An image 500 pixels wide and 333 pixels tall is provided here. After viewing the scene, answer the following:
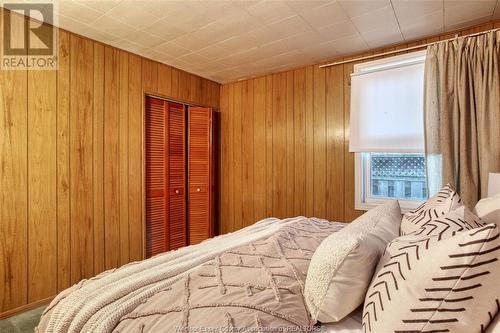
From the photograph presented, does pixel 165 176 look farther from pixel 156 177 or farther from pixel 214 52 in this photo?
pixel 214 52

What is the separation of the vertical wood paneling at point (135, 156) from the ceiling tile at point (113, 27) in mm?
444

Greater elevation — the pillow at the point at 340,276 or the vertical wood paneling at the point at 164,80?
the vertical wood paneling at the point at 164,80

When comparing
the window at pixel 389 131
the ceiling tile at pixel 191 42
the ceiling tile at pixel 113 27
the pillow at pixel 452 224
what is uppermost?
the ceiling tile at pixel 191 42

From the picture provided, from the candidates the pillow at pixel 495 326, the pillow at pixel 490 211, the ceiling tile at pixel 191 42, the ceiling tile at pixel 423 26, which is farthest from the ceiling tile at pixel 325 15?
the pillow at pixel 495 326

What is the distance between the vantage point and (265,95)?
145 inches

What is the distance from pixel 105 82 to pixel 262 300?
2.66m

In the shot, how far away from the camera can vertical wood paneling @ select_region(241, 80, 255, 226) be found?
3816mm

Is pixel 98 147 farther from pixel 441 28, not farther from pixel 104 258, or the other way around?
pixel 441 28

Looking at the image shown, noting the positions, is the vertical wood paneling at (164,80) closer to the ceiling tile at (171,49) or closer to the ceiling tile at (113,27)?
the ceiling tile at (171,49)

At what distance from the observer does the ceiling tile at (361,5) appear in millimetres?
2091

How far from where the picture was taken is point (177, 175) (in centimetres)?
350

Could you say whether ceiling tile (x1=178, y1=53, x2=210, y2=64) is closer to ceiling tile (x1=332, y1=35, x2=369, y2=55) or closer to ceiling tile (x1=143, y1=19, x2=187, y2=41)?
ceiling tile (x1=143, y1=19, x2=187, y2=41)

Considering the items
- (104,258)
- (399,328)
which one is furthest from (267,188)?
(399,328)

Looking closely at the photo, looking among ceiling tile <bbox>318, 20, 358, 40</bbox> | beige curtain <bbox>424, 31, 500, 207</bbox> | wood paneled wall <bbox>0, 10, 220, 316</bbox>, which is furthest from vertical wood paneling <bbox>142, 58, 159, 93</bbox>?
→ beige curtain <bbox>424, 31, 500, 207</bbox>
